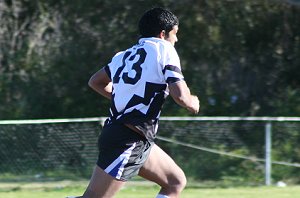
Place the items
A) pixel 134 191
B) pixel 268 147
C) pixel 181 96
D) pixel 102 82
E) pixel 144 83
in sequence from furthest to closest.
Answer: pixel 268 147 < pixel 134 191 < pixel 102 82 < pixel 144 83 < pixel 181 96

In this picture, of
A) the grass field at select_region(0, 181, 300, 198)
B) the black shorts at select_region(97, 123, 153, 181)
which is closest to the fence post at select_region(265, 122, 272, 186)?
the grass field at select_region(0, 181, 300, 198)

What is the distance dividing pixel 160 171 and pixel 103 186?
1.59 ft

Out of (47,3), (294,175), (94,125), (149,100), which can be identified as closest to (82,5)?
(47,3)

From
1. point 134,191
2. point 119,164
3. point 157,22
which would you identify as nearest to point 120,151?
point 119,164

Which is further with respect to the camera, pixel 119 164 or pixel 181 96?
pixel 119 164

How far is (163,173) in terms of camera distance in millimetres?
5391

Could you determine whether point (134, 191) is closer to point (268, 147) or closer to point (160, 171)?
point (268, 147)

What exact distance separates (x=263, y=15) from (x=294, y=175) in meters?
3.55

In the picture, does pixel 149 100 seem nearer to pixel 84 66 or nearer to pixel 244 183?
pixel 244 183

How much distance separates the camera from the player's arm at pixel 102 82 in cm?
568

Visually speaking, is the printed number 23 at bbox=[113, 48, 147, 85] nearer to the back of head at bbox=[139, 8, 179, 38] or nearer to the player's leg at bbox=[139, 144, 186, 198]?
the back of head at bbox=[139, 8, 179, 38]

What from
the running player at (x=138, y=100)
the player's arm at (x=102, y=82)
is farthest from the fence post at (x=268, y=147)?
the running player at (x=138, y=100)

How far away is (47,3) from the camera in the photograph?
47.2ft

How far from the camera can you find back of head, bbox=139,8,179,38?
206 inches
